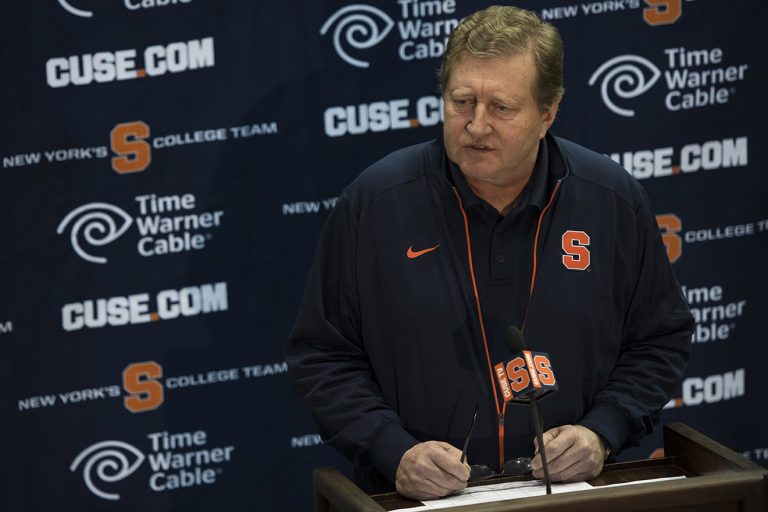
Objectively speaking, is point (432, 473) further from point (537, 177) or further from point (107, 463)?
point (107, 463)

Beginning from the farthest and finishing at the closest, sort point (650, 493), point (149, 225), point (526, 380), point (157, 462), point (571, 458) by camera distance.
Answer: point (157, 462)
point (149, 225)
point (571, 458)
point (526, 380)
point (650, 493)

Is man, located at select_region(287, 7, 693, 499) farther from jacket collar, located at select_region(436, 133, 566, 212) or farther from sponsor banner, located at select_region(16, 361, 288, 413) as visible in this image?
sponsor banner, located at select_region(16, 361, 288, 413)

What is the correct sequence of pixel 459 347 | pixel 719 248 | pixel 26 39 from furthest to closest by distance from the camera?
pixel 719 248
pixel 26 39
pixel 459 347

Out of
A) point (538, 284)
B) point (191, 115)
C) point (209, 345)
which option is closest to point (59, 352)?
point (209, 345)

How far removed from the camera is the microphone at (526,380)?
2260 mm

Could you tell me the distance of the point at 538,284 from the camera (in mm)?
2658

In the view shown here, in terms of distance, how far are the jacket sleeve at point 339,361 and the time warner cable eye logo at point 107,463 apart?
5.73ft

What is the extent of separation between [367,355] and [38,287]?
71.4 inches

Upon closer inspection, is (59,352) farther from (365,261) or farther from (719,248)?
(719,248)

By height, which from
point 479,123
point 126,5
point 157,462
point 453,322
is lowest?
point 157,462

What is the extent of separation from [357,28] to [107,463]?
5.93 feet

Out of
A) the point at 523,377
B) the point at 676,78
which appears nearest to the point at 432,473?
the point at 523,377

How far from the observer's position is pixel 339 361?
270cm

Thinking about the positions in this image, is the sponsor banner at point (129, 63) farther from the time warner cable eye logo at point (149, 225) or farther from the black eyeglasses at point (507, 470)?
the black eyeglasses at point (507, 470)
